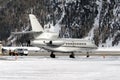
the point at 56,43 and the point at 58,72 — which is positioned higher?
the point at 58,72

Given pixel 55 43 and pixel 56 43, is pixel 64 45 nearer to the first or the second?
pixel 56 43

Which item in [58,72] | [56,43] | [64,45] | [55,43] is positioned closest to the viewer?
[58,72]

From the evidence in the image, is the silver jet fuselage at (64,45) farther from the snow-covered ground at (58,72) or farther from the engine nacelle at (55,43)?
the snow-covered ground at (58,72)

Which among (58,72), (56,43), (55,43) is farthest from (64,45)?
(58,72)

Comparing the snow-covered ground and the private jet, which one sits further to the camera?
the private jet

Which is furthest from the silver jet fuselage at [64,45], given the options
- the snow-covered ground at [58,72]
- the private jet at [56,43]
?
the snow-covered ground at [58,72]

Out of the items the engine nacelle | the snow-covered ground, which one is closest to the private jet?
the engine nacelle

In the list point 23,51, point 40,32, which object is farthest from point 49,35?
point 23,51

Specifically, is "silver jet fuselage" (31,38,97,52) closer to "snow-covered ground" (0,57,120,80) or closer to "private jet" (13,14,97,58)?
"private jet" (13,14,97,58)

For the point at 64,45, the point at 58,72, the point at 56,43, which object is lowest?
the point at 64,45

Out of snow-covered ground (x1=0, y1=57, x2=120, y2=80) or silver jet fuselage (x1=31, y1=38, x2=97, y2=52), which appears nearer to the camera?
snow-covered ground (x1=0, y1=57, x2=120, y2=80)

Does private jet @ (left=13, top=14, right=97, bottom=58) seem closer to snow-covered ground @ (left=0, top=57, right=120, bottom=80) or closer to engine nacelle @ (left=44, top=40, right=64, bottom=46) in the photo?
engine nacelle @ (left=44, top=40, right=64, bottom=46)

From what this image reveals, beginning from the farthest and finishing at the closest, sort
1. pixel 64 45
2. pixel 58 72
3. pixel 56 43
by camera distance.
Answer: pixel 64 45 < pixel 56 43 < pixel 58 72

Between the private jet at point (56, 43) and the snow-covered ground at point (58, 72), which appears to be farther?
the private jet at point (56, 43)
